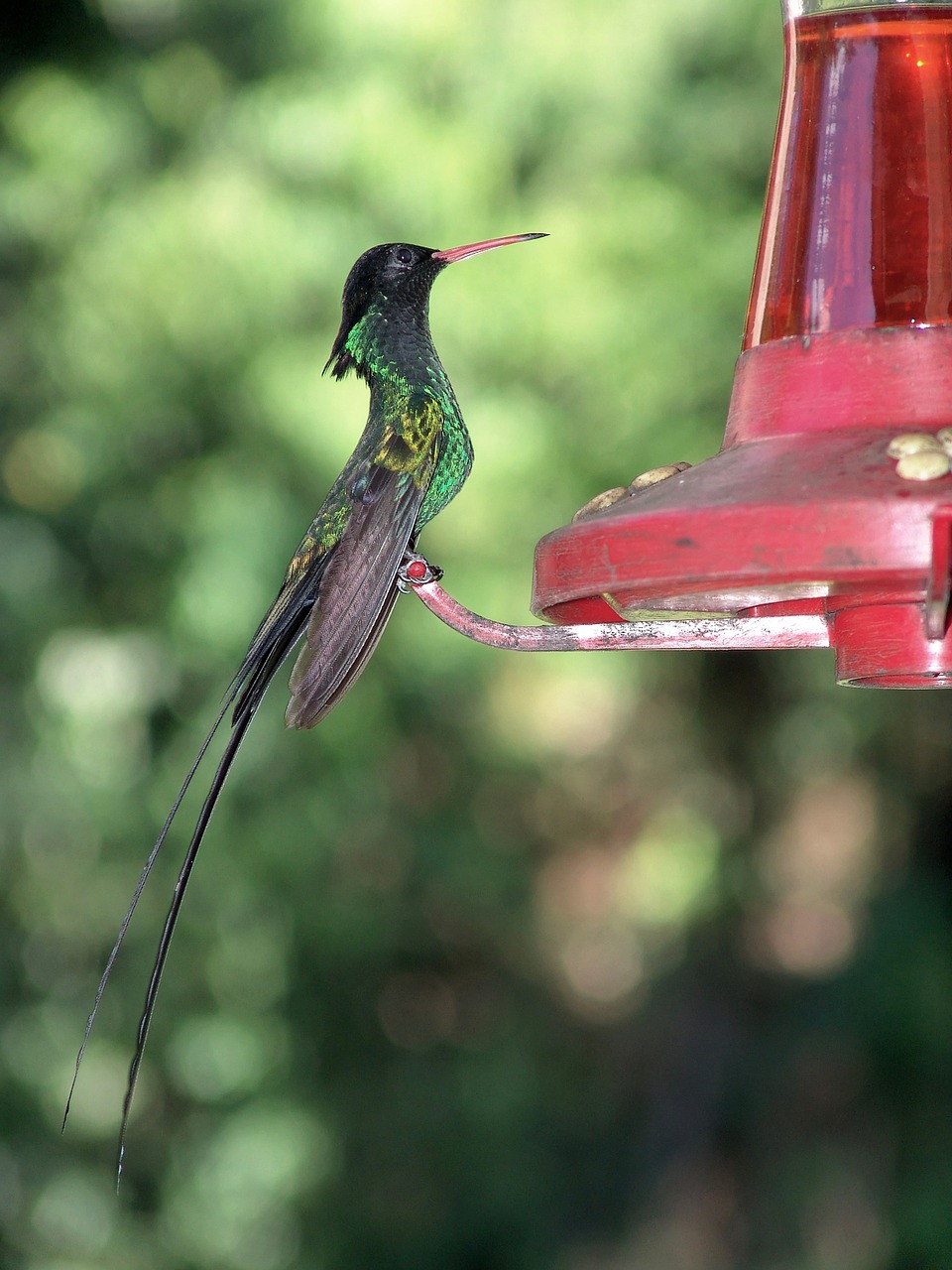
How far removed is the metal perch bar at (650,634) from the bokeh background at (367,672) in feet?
10.8

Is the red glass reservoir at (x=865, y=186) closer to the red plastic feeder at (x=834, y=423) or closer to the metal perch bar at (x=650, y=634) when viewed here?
the red plastic feeder at (x=834, y=423)

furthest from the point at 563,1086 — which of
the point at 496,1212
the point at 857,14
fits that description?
the point at 857,14

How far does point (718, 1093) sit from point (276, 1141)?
84.0 inches

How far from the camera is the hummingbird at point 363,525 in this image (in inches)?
84.4

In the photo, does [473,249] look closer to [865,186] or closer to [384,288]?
[384,288]

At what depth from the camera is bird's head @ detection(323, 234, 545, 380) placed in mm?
3154

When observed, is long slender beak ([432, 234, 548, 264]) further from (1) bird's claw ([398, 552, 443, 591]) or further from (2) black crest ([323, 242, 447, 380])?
(1) bird's claw ([398, 552, 443, 591])

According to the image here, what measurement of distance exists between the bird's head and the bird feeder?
3.25 feet

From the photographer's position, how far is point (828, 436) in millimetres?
1821

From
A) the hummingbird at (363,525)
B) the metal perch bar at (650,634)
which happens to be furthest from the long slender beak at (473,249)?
the metal perch bar at (650,634)

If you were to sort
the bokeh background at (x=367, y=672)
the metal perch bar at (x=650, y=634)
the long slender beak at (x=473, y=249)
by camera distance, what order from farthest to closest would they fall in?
the bokeh background at (x=367, y=672) → the long slender beak at (x=473, y=249) → the metal perch bar at (x=650, y=634)

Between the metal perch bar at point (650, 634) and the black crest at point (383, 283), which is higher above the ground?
the black crest at point (383, 283)

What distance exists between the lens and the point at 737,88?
580cm

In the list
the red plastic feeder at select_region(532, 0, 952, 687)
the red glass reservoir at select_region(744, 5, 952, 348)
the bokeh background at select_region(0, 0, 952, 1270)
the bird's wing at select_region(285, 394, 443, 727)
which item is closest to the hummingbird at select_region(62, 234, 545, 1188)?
the bird's wing at select_region(285, 394, 443, 727)
